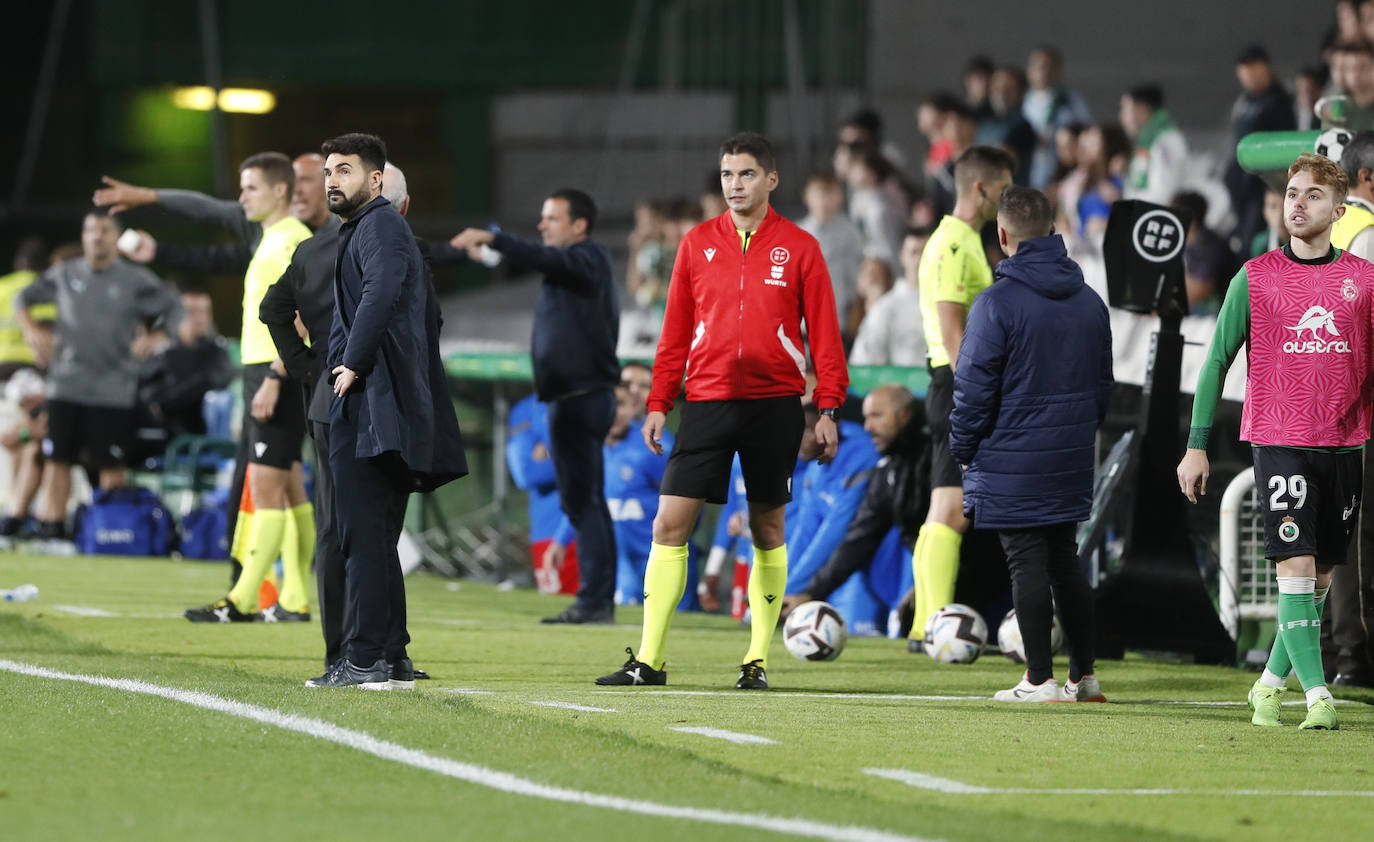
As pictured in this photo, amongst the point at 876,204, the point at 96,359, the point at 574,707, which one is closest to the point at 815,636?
the point at 574,707

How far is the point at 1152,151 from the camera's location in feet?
51.1

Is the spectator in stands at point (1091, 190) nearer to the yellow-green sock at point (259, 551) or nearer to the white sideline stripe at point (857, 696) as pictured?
the yellow-green sock at point (259, 551)

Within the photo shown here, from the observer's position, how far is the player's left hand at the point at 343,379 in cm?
746

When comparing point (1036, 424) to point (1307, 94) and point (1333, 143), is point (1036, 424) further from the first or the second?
Answer: point (1307, 94)

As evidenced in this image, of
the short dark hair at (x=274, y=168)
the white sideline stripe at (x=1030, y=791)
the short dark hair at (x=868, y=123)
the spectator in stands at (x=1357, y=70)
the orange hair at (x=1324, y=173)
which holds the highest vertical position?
the short dark hair at (x=868, y=123)

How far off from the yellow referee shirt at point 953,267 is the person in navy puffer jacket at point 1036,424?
4.49 ft

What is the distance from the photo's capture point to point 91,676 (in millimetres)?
7758

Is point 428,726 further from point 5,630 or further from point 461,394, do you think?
point 461,394

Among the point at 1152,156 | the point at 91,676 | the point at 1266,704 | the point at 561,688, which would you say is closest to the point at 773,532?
the point at 561,688

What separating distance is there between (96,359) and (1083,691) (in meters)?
10.0

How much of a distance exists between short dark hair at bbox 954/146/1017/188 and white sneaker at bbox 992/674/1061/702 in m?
2.65

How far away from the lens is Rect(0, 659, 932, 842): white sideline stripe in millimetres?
4953

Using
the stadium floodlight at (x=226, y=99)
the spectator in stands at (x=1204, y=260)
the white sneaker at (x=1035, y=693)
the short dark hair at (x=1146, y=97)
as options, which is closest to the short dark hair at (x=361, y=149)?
the white sneaker at (x=1035, y=693)

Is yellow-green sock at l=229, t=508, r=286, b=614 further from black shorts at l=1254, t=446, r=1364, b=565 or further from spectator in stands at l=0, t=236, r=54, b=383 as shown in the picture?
spectator in stands at l=0, t=236, r=54, b=383
